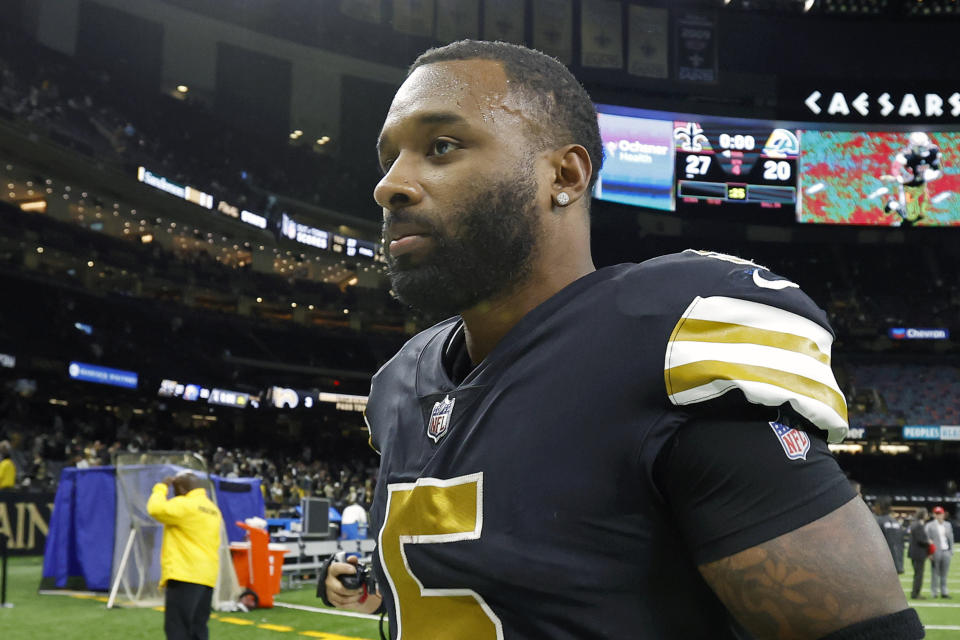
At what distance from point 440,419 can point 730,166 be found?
3849cm

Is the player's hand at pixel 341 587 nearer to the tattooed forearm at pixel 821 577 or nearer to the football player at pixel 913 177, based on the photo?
the tattooed forearm at pixel 821 577

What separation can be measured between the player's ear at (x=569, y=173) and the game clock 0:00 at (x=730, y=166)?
122 feet

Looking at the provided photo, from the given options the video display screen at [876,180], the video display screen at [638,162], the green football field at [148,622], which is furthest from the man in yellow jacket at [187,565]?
the video display screen at [876,180]

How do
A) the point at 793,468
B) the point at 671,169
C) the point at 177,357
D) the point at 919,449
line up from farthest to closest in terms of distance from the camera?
the point at 919,449
the point at 671,169
the point at 177,357
the point at 793,468

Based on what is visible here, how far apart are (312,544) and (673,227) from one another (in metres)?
33.3

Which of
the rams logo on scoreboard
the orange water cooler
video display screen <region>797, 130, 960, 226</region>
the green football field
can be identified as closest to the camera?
the green football field

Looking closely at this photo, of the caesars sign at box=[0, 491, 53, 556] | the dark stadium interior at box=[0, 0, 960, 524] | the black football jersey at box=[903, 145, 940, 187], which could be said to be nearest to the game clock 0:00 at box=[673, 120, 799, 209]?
the dark stadium interior at box=[0, 0, 960, 524]

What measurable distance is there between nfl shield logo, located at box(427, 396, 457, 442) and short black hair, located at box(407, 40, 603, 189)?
0.44 meters

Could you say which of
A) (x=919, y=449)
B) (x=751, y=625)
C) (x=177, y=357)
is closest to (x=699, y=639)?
(x=751, y=625)

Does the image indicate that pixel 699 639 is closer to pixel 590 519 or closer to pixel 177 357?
pixel 590 519

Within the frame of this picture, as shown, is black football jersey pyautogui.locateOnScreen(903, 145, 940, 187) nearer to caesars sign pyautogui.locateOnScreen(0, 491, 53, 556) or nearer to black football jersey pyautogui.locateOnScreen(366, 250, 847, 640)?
caesars sign pyautogui.locateOnScreen(0, 491, 53, 556)

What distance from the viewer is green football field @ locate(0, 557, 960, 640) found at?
8.61 m

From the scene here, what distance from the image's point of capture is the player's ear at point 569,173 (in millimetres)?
1433

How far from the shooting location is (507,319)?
56.8 inches
